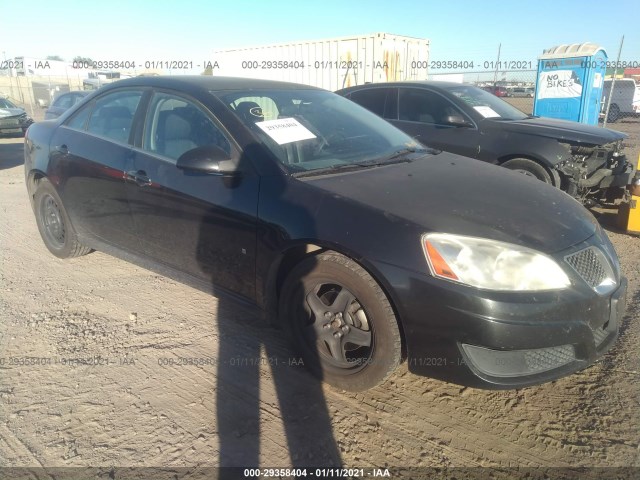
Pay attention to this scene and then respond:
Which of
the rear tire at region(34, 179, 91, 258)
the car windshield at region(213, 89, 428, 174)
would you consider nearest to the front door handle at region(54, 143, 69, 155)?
the rear tire at region(34, 179, 91, 258)

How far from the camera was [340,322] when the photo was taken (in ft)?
7.92

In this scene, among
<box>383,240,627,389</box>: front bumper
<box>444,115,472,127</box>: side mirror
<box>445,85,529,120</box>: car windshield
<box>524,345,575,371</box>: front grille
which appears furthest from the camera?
<box>445,85,529,120</box>: car windshield

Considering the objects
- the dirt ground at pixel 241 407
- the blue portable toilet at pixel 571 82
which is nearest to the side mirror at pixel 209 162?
the dirt ground at pixel 241 407

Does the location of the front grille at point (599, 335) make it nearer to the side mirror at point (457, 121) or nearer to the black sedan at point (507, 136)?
the black sedan at point (507, 136)

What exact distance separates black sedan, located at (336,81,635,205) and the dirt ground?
2.52 metres

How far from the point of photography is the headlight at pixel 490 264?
Result: 2061mm

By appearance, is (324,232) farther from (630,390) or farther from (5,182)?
(5,182)

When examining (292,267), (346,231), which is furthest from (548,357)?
(292,267)

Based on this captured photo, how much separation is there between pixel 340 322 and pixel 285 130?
1224mm

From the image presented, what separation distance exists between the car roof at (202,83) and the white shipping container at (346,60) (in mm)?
8453

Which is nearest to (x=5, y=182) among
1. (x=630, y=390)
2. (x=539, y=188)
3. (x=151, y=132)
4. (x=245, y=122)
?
(x=151, y=132)

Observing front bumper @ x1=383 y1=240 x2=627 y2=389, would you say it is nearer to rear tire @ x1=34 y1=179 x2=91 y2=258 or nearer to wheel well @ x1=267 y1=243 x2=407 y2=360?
wheel well @ x1=267 y1=243 x2=407 y2=360

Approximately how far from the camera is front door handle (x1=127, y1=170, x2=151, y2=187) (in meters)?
3.08

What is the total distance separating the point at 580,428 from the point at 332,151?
6.57ft
